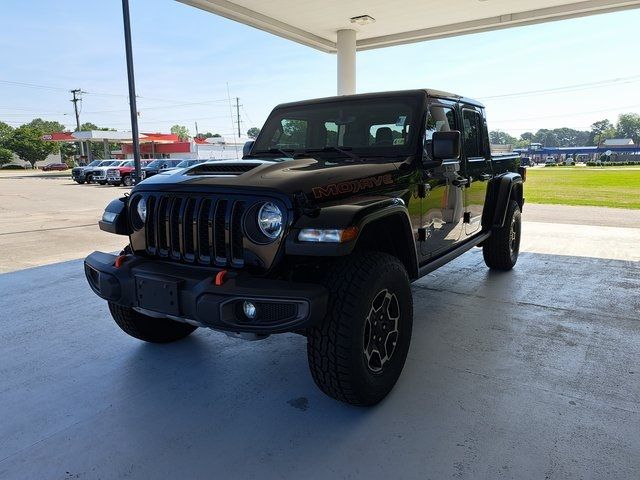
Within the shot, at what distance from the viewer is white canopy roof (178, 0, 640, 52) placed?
8.95m

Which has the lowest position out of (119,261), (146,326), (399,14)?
(146,326)

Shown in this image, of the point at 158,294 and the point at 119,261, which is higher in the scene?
the point at 119,261

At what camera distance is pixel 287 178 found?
2.46 meters

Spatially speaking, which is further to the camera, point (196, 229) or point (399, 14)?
point (399, 14)

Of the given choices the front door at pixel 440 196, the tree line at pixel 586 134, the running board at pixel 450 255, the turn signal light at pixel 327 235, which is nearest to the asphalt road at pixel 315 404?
the running board at pixel 450 255

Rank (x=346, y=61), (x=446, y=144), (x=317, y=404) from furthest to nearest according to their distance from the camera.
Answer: (x=346, y=61) < (x=446, y=144) < (x=317, y=404)

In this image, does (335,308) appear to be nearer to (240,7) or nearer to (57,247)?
(57,247)

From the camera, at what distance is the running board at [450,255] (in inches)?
134

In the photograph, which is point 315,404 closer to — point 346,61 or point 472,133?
point 472,133

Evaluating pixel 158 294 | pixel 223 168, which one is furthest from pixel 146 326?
pixel 223 168

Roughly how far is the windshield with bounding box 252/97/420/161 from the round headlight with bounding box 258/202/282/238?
1157mm

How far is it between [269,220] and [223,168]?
72 cm

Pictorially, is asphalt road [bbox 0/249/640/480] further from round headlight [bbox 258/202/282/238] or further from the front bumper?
round headlight [bbox 258/202/282/238]

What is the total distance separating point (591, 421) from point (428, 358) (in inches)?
40.2
